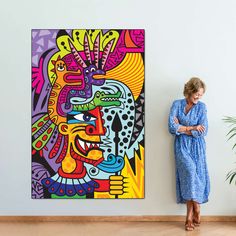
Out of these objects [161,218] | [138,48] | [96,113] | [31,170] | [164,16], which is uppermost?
[164,16]

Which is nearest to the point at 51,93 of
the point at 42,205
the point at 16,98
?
the point at 16,98

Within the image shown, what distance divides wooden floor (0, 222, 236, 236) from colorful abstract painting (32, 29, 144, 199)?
0.31 m

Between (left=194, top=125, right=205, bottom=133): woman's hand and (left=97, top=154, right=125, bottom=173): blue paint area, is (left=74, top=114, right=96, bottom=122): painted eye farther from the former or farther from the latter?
(left=194, top=125, right=205, bottom=133): woman's hand

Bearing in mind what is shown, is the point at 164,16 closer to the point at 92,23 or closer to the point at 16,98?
the point at 92,23

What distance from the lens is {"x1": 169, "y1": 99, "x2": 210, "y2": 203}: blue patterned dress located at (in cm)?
470

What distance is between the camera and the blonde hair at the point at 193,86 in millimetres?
4636

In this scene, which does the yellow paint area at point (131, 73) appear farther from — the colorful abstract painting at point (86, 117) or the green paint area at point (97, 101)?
the green paint area at point (97, 101)

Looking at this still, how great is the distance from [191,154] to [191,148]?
0.06 meters

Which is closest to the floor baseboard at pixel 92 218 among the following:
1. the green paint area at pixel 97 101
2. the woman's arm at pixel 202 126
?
the woman's arm at pixel 202 126

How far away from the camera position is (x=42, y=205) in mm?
4961

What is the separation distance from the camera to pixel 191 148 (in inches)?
189

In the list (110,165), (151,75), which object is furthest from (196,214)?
(151,75)

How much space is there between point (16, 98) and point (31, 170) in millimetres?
759

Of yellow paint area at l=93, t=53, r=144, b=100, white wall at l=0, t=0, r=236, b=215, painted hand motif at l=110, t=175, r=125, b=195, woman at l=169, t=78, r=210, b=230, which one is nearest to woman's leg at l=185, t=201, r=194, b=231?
woman at l=169, t=78, r=210, b=230
